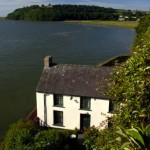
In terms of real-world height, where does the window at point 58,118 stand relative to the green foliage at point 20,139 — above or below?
below

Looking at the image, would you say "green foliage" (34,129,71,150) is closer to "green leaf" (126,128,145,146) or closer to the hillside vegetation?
the hillside vegetation

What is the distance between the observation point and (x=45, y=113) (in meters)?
27.8

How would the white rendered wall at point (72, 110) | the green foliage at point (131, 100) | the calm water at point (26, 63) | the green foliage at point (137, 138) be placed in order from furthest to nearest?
the calm water at point (26, 63) < the white rendered wall at point (72, 110) < the green foliage at point (131, 100) < the green foliage at point (137, 138)

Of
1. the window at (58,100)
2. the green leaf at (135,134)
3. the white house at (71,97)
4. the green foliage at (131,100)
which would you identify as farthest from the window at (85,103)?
the green leaf at (135,134)

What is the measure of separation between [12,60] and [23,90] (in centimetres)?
2280

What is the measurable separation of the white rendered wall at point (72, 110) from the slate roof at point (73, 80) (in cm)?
65

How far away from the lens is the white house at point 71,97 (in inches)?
1023

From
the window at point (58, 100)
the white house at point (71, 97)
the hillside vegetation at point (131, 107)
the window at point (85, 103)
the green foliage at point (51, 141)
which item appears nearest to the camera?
the hillside vegetation at point (131, 107)

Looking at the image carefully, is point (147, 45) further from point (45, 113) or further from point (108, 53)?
point (108, 53)

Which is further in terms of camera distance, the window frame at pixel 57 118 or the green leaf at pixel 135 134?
the window frame at pixel 57 118

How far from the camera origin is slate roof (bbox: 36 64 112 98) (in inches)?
1025

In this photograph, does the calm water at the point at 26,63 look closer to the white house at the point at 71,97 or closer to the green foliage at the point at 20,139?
the white house at the point at 71,97

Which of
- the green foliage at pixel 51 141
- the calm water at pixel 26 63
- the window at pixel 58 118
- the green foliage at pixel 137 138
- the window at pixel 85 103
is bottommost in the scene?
the calm water at pixel 26 63

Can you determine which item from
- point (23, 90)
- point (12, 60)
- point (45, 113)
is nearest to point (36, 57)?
point (12, 60)
